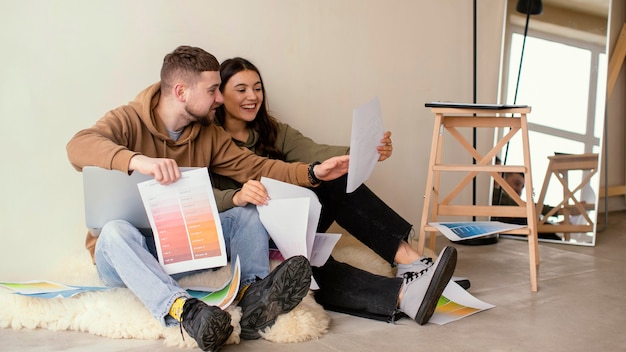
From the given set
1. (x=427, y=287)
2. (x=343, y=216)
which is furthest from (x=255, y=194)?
(x=427, y=287)

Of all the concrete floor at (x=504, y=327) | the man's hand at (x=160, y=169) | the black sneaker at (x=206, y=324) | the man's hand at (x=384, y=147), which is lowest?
the concrete floor at (x=504, y=327)

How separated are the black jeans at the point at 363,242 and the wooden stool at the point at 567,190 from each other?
1.27 metres

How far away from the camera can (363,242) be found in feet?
7.98

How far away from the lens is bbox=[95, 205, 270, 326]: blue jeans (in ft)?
6.13

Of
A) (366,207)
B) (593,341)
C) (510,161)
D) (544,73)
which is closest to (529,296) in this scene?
(593,341)

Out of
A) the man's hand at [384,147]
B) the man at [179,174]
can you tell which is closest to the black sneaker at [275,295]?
the man at [179,174]

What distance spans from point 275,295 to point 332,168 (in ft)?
1.66

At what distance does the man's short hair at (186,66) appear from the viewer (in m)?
2.18

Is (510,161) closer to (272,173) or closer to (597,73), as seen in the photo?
(597,73)

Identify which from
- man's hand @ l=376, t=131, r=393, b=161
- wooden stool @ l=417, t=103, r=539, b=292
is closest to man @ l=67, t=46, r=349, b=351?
man's hand @ l=376, t=131, r=393, b=161

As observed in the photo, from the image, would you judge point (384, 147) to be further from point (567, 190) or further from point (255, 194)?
point (567, 190)

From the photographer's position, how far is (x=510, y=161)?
11.4 ft

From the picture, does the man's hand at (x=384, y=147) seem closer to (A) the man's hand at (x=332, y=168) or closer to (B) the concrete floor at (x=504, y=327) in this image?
(A) the man's hand at (x=332, y=168)

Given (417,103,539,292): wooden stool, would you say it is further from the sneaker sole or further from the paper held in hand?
the paper held in hand
